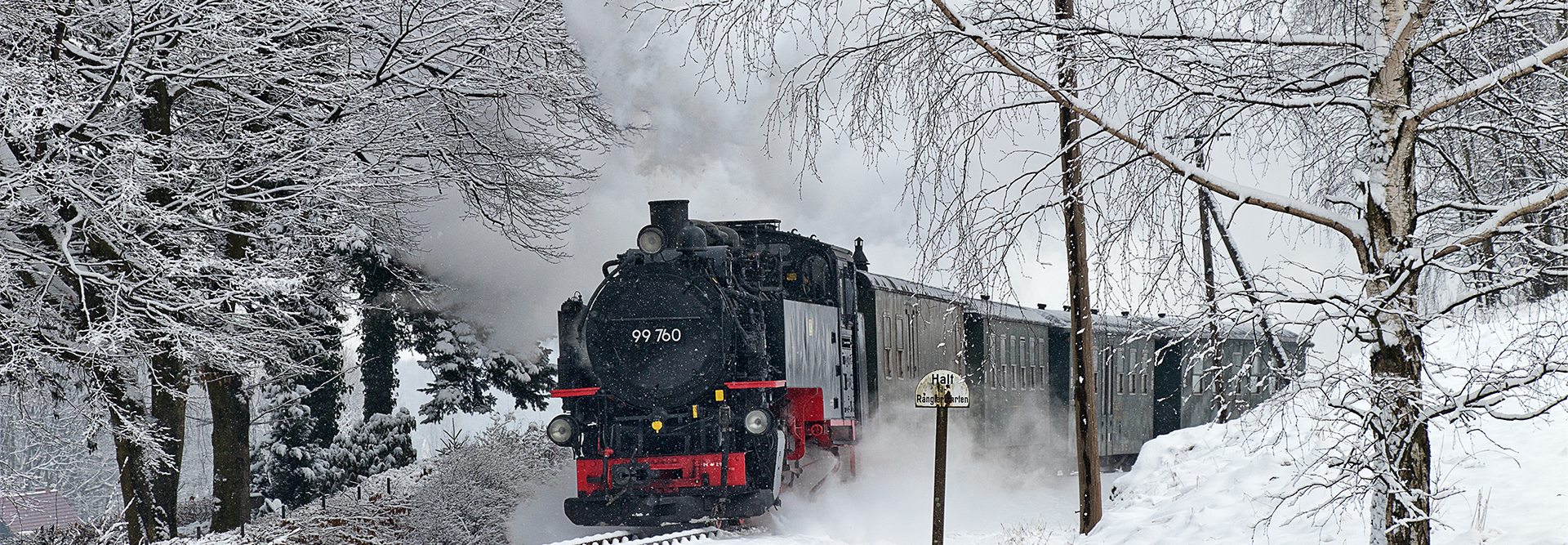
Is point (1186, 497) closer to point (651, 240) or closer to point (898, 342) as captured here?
point (651, 240)

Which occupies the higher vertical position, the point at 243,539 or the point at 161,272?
the point at 161,272

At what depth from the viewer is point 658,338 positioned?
10656 mm

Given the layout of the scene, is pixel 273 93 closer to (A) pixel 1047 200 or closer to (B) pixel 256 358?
(B) pixel 256 358

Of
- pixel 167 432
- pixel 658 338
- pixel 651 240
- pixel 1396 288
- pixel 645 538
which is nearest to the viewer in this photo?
pixel 1396 288

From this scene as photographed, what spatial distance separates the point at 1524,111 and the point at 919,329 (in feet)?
37.0

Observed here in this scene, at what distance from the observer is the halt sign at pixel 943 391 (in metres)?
7.63

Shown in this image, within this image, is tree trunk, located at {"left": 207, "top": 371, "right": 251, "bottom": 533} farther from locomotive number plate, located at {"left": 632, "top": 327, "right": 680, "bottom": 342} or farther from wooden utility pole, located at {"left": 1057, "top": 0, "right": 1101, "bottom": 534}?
wooden utility pole, located at {"left": 1057, "top": 0, "right": 1101, "bottom": 534}

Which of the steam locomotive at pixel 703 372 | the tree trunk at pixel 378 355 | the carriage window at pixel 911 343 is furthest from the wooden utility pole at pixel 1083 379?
the tree trunk at pixel 378 355

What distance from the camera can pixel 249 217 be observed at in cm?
852

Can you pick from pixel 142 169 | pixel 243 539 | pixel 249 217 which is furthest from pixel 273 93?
pixel 243 539

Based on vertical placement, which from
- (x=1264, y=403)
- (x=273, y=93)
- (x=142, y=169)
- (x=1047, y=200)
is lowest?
(x=1264, y=403)

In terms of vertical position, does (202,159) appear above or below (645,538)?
above

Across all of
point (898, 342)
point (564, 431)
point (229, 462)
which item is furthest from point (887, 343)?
point (229, 462)

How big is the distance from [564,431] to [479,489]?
5.21 feet
